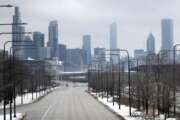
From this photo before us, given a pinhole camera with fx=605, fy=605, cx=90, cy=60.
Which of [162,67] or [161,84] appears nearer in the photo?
[161,84]

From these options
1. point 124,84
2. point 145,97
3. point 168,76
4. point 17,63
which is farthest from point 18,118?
point 124,84

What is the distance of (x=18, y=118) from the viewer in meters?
51.4

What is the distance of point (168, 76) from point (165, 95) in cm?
824

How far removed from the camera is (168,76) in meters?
57.3

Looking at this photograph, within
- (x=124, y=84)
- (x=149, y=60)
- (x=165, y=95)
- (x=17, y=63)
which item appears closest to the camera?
(x=165, y=95)

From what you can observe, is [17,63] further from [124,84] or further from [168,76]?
[168,76]

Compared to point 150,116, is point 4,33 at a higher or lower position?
higher

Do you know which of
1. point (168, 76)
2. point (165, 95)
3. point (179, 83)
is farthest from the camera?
point (168, 76)

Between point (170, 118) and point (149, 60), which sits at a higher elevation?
point (149, 60)

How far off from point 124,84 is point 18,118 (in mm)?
82730

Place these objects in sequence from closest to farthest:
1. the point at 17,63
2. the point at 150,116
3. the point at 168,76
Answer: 1. the point at 150,116
2. the point at 168,76
3. the point at 17,63

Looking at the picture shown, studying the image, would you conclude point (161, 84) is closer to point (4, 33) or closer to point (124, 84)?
point (4, 33)

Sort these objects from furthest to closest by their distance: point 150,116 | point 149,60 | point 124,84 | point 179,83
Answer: point 124,84
point 149,60
point 179,83
point 150,116

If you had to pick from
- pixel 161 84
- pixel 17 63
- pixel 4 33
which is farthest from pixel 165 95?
pixel 17 63
